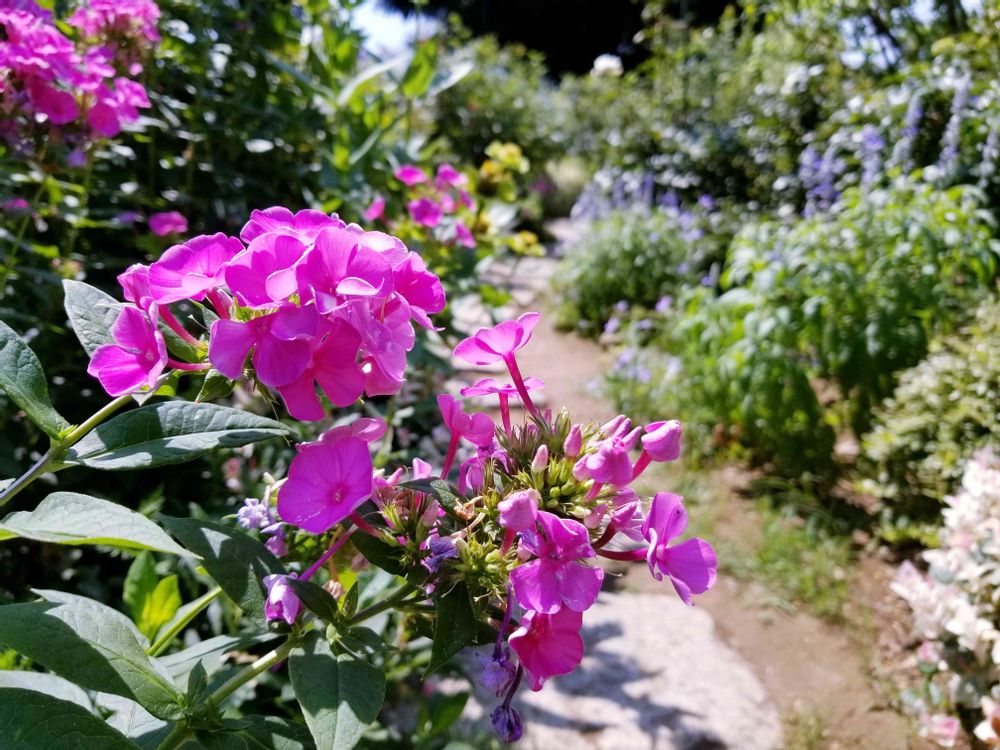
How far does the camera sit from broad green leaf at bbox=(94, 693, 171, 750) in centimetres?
66

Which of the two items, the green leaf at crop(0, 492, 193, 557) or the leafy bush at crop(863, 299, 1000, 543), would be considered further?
the leafy bush at crop(863, 299, 1000, 543)

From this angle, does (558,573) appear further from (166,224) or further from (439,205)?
(439,205)

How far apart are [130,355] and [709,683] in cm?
203

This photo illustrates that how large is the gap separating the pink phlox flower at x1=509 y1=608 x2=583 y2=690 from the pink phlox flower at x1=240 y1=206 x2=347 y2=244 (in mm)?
356

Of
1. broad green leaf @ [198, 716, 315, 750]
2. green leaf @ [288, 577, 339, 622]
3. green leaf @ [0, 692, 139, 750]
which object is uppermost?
green leaf @ [288, 577, 339, 622]

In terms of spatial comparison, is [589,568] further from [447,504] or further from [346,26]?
[346,26]

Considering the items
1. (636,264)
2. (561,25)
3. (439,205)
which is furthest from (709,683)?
(561,25)

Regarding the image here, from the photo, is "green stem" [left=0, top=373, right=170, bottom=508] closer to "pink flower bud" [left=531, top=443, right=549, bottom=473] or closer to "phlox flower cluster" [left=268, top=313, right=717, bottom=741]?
"phlox flower cluster" [left=268, top=313, right=717, bottom=741]

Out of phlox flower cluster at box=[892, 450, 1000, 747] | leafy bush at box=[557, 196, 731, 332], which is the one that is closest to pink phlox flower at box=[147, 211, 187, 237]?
phlox flower cluster at box=[892, 450, 1000, 747]

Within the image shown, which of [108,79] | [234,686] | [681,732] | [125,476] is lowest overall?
[681,732]

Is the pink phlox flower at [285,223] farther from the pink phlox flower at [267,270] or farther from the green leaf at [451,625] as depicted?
the green leaf at [451,625]

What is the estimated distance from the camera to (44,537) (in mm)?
486

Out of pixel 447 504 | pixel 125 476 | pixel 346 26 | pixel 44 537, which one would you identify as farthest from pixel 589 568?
pixel 346 26

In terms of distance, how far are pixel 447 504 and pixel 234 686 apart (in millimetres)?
232
